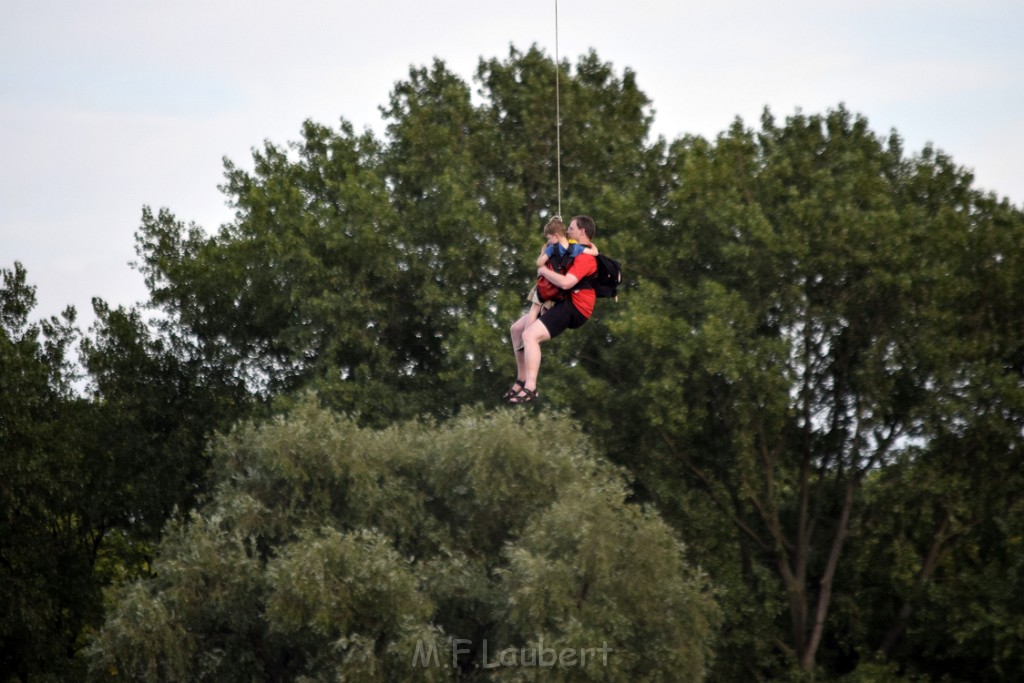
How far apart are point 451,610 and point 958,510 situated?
1231cm

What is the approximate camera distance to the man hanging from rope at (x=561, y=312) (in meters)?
16.5

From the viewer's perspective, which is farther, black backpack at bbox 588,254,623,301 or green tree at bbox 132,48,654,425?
green tree at bbox 132,48,654,425

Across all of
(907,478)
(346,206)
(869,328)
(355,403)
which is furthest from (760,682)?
(346,206)

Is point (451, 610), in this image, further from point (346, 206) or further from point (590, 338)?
point (346, 206)

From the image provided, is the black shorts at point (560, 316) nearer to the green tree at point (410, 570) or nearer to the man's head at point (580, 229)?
the man's head at point (580, 229)

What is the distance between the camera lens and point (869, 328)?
36719 mm

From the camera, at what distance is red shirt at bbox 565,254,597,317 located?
16.6 m

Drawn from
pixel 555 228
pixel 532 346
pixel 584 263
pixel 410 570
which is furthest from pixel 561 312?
pixel 410 570

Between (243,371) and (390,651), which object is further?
(243,371)

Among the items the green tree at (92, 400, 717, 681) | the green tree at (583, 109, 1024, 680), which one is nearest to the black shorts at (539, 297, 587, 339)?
the green tree at (92, 400, 717, 681)

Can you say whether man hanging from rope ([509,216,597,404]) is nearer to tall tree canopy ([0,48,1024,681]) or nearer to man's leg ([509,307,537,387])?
man's leg ([509,307,537,387])

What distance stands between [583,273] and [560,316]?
0.60 m

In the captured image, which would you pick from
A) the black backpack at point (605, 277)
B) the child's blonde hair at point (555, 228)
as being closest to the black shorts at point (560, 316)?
the black backpack at point (605, 277)

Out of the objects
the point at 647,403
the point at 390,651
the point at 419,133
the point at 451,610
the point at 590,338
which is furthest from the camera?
the point at 419,133
